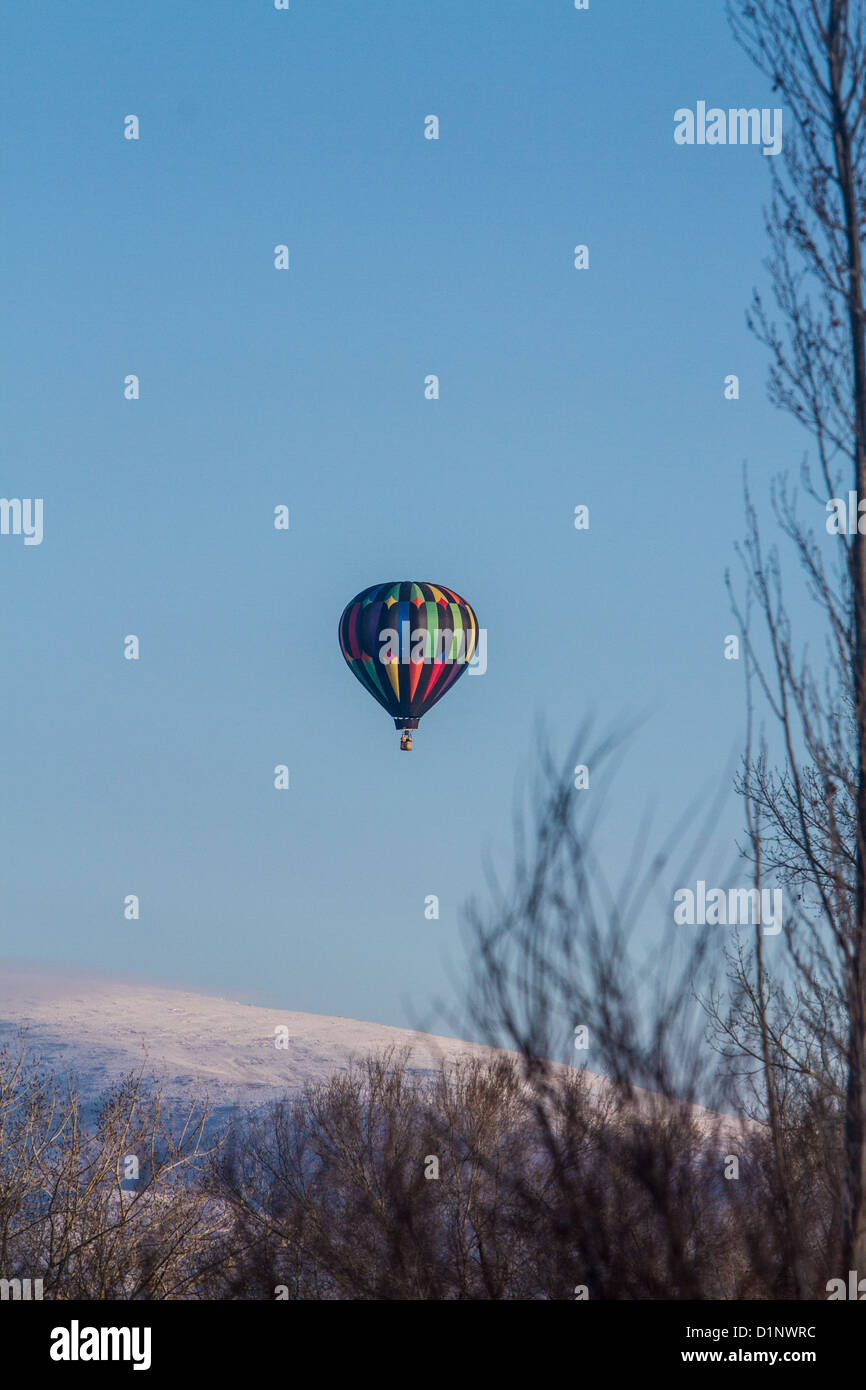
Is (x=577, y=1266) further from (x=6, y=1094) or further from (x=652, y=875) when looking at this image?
(x=6, y=1094)

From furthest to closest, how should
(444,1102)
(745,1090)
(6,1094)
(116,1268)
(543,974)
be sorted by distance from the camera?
(444,1102) < (6,1094) < (116,1268) < (745,1090) < (543,974)

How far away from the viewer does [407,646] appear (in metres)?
46.3

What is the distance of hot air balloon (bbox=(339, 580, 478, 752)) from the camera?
46094 millimetres

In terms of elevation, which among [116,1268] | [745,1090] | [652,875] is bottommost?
[116,1268]

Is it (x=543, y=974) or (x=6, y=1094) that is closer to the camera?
(x=543, y=974)

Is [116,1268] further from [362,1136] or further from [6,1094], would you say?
[362,1136]

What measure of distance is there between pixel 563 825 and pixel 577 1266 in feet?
9.86

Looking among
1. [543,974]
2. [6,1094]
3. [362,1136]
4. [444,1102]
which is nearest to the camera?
[543,974]

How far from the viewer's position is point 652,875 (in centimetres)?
978

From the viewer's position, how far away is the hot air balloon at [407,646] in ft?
151

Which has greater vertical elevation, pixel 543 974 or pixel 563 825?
pixel 563 825

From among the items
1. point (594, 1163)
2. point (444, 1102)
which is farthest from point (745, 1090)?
point (444, 1102)
